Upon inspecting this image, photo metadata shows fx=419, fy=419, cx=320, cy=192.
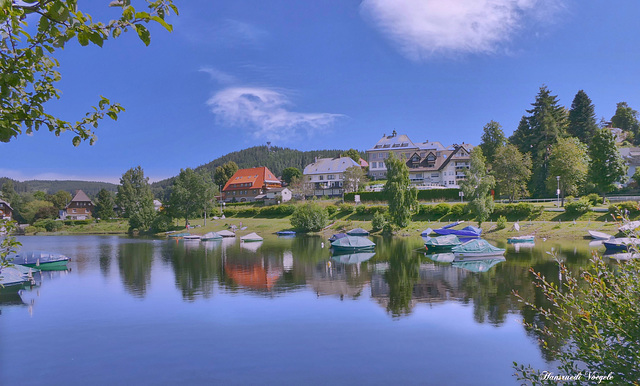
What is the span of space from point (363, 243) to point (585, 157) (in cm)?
5851

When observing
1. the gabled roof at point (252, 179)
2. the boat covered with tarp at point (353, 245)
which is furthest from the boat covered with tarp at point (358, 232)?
the gabled roof at point (252, 179)

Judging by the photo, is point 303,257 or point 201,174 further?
point 201,174

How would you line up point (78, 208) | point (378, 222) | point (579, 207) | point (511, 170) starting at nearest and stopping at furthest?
1. point (579, 207)
2. point (378, 222)
3. point (511, 170)
4. point (78, 208)

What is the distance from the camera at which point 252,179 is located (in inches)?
5157

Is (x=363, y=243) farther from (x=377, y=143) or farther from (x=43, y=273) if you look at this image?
(x=377, y=143)

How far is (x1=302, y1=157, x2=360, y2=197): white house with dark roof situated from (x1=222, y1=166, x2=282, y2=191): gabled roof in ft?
43.3

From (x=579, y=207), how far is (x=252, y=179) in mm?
91304

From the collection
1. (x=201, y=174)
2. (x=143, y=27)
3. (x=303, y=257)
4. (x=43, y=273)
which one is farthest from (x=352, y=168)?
(x=143, y=27)

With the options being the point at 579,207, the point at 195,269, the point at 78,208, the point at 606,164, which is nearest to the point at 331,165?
the point at 606,164

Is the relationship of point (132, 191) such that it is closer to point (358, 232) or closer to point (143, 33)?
point (358, 232)

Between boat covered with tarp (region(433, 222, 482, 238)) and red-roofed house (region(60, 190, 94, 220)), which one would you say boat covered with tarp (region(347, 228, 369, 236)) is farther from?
red-roofed house (region(60, 190, 94, 220))

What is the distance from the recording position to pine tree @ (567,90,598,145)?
3666 inches

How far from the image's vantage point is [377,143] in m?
130

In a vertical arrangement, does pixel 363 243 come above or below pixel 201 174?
below
